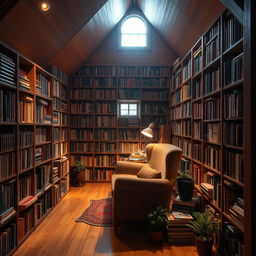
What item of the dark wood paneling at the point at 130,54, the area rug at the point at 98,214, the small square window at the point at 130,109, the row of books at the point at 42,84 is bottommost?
the area rug at the point at 98,214

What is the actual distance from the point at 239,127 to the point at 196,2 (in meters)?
1.96

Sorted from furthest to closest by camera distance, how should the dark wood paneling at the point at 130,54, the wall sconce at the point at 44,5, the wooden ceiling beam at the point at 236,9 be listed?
the dark wood paneling at the point at 130,54 < the wall sconce at the point at 44,5 < the wooden ceiling beam at the point at 236,9

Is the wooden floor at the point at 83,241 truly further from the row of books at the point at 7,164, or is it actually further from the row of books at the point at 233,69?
the row of books at the point at 233,69

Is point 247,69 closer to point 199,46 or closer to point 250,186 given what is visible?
point 250,186

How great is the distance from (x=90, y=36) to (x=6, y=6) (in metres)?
2.05

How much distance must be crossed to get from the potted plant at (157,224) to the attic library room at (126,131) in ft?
0.04

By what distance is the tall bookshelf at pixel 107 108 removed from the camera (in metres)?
4.38

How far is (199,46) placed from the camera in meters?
2.66

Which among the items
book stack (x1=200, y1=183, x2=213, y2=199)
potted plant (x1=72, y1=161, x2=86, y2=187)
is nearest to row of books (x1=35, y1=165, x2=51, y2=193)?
potted plant (x1=72, y1=161, x2=86, y2=187)

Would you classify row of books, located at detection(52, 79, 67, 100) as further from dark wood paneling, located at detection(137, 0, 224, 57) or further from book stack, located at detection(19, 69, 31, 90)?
dark wood paneling, located at detection(137, 0, 224, 57)

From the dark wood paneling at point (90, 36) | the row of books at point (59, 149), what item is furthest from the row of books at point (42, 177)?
the dark wood paneling at point (90, 36)

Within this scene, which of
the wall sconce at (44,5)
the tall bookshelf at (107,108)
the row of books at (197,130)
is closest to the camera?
the wall sconce at (44,5)

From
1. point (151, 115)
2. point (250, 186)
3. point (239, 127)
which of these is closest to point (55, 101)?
point (151, 115)

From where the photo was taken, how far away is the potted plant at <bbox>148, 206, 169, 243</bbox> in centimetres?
206
